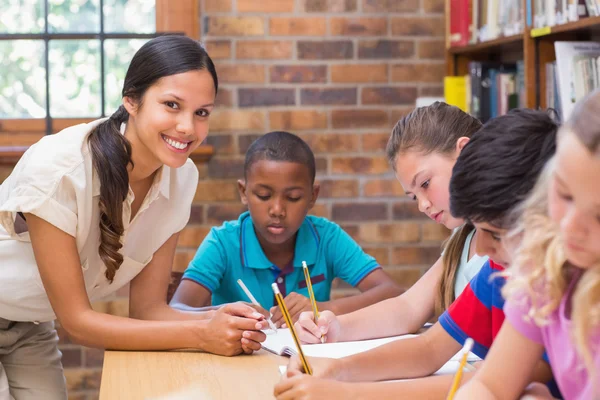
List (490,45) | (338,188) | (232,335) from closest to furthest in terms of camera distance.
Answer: (232,335) → (490,45) → (338,188)

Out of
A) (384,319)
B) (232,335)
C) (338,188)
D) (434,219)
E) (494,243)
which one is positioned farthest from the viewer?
(338,188)

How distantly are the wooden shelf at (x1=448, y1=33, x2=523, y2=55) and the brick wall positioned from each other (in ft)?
0.37

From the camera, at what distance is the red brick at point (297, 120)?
10.3 ft

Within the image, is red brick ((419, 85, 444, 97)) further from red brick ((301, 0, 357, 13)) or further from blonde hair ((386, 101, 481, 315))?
blonde hair ((386, 101, 481, 315))

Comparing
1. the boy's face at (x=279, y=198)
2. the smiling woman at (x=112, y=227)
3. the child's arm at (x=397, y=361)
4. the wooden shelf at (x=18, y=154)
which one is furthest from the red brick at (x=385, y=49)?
the child's arm at (x=397, y=361)

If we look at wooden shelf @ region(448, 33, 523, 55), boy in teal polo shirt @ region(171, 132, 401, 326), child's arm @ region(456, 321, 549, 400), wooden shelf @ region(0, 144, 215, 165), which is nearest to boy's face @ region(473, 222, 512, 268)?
child's arm @ region(456, 321, 549, 400)

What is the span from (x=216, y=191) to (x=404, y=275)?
2.74ft

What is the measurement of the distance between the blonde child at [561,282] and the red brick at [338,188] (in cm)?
210

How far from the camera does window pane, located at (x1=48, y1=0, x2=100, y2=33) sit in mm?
3104

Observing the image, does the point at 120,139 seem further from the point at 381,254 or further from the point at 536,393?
the point at 381,254

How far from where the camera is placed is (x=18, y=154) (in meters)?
2.98

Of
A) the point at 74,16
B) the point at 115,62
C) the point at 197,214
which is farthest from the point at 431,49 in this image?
the point at 74,16

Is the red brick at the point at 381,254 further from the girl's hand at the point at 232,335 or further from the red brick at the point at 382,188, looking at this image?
the girl's hand at the point at 232,335

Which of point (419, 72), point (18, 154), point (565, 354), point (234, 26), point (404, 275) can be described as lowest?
point (404, 275)
